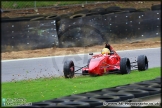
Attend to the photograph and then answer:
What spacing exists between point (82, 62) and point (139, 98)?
32.6 feet

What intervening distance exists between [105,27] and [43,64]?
13.9 ft

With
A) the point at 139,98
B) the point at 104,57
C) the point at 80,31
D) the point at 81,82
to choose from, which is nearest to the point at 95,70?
the point at 104,57

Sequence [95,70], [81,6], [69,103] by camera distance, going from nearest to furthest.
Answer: [69,103], [95,70], [81,6]

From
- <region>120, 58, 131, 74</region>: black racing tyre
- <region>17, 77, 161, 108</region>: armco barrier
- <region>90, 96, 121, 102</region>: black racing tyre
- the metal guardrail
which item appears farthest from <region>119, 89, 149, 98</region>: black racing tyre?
the metal guardrail

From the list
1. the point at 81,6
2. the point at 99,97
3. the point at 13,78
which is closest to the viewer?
the point at 99,97

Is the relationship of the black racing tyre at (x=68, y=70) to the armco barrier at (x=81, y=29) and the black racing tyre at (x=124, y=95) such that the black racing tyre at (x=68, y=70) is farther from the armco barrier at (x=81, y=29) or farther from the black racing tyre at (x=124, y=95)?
the armco barrier at (x=81, y=29)

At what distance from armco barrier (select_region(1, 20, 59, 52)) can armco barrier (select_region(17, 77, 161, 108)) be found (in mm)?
12433

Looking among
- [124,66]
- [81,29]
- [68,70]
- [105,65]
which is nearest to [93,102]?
[124,66]

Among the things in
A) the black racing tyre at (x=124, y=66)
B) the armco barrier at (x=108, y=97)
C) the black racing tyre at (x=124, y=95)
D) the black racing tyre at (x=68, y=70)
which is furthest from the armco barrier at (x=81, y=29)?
the black racing tyre at (x=124, y=95)

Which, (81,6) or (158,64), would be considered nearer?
(158,64)

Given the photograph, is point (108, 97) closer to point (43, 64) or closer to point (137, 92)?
point (137, 92)

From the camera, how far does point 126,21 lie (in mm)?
20703

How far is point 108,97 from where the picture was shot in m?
6.97

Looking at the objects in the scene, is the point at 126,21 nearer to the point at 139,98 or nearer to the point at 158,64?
the point at 158,64
